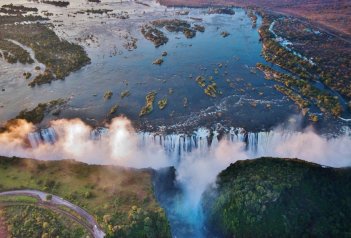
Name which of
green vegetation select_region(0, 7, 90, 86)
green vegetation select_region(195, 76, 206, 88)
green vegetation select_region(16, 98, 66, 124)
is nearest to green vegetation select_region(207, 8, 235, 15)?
green vegetation select_region(0, 7, 90, 86)

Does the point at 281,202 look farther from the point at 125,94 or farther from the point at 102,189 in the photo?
the point at 125,94

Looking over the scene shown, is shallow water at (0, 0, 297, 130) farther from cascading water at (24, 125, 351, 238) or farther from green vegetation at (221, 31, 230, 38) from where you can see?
cascading water at (24, 125, 351, 238)

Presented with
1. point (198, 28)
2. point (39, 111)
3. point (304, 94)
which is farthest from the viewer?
point (198, 28)

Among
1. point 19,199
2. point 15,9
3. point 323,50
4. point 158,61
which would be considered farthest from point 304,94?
point 15,9

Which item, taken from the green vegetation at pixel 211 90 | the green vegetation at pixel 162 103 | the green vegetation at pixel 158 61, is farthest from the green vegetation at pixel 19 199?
the green vegetation at pixel 158 61

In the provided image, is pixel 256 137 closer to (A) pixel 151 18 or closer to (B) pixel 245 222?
(B) pixel 245 222

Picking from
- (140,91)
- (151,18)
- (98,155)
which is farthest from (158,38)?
(98,155)
